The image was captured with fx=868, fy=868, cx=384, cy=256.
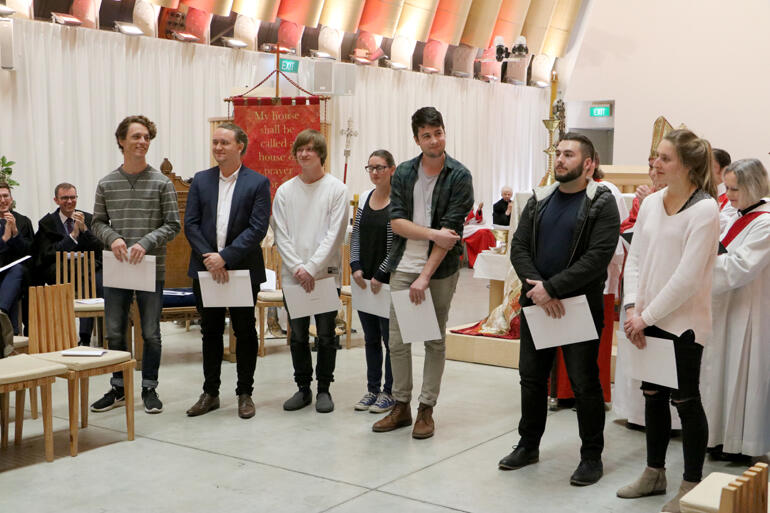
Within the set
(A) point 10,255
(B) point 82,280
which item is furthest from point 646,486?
(A) point 10,255

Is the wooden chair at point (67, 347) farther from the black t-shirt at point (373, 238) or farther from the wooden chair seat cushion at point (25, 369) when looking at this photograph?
the black t-shirt at point (373, 238)

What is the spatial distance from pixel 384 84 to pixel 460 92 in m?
1.88

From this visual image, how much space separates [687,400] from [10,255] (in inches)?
195

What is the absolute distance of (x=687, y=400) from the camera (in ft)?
11.1

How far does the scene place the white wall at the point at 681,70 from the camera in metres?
9.17

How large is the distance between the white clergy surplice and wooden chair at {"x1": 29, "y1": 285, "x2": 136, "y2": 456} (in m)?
2.82

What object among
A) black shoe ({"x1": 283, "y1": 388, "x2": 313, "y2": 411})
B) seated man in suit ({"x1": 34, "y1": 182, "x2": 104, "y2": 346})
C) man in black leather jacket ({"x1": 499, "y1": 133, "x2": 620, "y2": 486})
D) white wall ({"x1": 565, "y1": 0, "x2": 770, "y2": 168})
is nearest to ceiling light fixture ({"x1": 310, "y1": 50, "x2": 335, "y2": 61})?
white wall ({"x1": 565, "y1": 0, "x2": 770, "y2": 168})

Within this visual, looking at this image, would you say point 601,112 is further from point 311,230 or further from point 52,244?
point 311,230

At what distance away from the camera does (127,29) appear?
400 inches

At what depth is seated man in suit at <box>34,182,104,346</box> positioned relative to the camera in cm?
661

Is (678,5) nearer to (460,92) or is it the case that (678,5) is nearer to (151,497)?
(460,92)

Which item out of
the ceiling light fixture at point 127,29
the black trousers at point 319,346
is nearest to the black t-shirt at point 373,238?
the black trousers at point 319,346

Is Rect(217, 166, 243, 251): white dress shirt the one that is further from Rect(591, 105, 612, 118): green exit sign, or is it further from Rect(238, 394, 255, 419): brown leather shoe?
Rect(591, 105, 612, 118): green exit sign

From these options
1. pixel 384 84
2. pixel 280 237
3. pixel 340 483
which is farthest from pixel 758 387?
pixel 384 84
